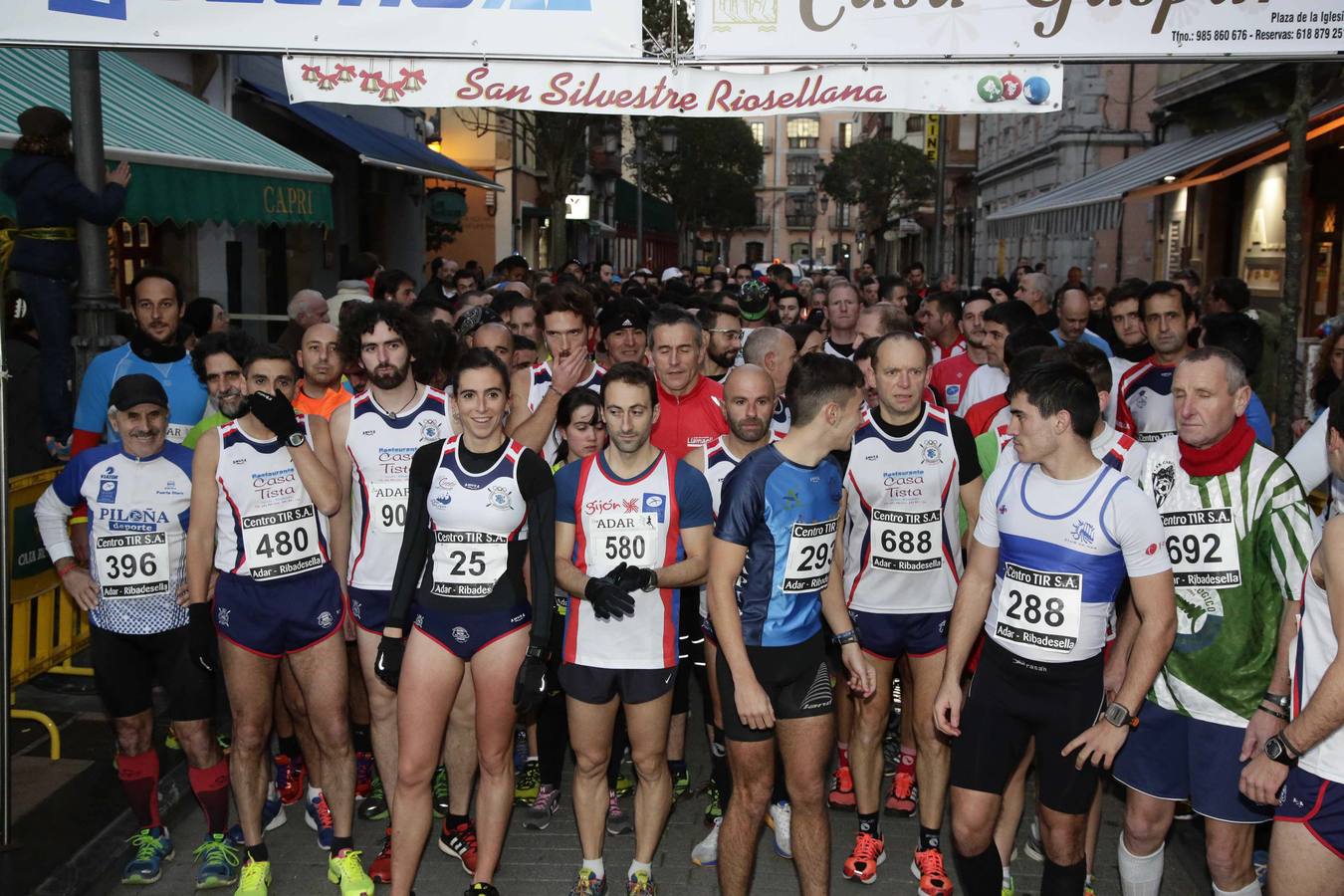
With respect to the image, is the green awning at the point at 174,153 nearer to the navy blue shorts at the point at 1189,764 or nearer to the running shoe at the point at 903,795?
the running shoe at the point at 903,795

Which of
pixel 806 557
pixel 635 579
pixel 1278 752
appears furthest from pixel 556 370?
pixel 1278 752

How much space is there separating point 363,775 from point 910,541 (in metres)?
2.90

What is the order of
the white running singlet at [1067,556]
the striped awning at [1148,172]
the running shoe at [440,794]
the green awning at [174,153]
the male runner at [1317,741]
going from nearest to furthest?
1. the male runner at [1317,741]
2. the white running singlet at [1067,556]
3. the running shoe at [440,794]
4. the green awning at [174,153]
5. the striped awning at [1148,172]

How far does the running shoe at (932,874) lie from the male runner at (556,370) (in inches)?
96.9

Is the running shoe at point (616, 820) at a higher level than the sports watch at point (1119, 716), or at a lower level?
lower

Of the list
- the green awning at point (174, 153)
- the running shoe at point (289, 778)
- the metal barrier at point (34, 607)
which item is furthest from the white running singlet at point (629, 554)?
the green awning at point (174, 153)

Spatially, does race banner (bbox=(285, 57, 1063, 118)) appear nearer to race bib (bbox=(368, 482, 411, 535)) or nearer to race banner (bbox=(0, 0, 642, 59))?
race banner (bbox=(0, 0, 642, 59))

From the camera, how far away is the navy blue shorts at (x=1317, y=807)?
358 cm

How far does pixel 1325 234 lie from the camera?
17297 millimetres

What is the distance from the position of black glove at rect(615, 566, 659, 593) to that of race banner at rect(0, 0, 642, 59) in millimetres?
2859

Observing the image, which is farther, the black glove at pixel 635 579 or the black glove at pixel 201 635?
the black glove at pixel 201 635

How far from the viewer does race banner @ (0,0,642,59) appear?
6238mm

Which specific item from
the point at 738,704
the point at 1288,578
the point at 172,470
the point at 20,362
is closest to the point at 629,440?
the point at 738,704

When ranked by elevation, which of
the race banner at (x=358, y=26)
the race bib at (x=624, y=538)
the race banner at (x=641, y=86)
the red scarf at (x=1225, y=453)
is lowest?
the race bib at (x=624, y=538)
